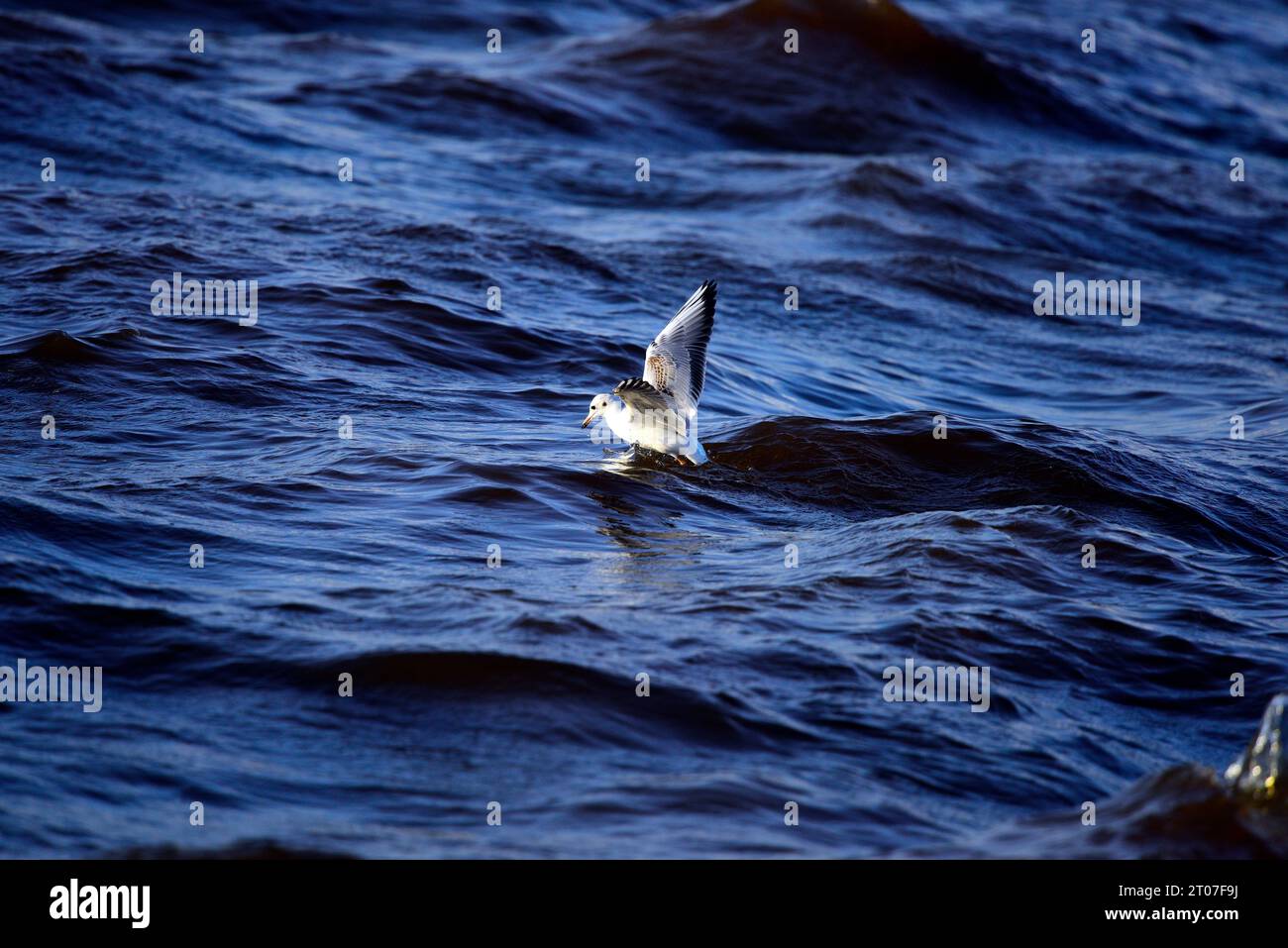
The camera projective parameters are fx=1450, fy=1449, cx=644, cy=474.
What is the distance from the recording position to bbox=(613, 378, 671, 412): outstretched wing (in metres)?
8.54

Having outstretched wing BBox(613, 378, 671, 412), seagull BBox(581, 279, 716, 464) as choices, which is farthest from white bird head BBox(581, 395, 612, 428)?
outstretched wing BBox(613, 378, 671, 412)

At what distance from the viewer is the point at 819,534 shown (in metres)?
8.06

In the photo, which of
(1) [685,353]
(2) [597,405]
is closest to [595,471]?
(2) [597,405]

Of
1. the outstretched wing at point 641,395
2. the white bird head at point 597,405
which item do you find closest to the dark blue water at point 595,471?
the white bird head at point 597,405

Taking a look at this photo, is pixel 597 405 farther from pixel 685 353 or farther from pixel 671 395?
pixel 685 353

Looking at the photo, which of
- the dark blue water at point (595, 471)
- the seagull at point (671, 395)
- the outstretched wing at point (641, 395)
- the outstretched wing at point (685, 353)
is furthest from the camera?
the outstretched wing at point (685, 353)

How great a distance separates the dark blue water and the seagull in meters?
0.30

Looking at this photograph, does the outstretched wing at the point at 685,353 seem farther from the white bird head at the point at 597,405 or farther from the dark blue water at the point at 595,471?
the dark blue water at the point at 595,471

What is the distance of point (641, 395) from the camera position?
8570 millimetres

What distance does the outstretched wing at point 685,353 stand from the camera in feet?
29.0

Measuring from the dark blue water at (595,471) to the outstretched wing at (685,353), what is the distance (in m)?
0.55

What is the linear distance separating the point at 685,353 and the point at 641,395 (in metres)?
0.54

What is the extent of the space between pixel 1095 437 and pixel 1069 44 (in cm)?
1658
